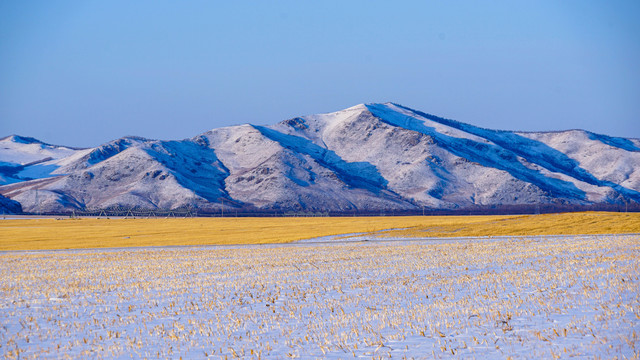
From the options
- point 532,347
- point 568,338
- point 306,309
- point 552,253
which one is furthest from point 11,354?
point 552,253

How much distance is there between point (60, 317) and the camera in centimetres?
1911

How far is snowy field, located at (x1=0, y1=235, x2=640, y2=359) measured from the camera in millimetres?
14156

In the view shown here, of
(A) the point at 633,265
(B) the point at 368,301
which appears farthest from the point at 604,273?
(B) the point at 368,301

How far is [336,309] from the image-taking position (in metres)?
19.0

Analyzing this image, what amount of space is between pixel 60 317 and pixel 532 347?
44.4ft

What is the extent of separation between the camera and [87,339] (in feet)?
52.0

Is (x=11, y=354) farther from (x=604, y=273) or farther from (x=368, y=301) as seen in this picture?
(x=604, y=273)

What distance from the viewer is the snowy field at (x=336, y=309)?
14156 mm

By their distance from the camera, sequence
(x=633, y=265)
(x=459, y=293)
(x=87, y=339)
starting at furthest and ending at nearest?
(x=633, y=265)
(x=459, y=293)
(x=87, y=339)

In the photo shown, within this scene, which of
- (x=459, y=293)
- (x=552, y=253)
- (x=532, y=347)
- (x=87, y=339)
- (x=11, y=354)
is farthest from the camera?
(x=552, y=253)

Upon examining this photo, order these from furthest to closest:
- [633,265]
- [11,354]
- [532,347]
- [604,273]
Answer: [633,265] < [604,273] < [11,354] < [532,347]

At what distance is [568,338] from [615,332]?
1125mm

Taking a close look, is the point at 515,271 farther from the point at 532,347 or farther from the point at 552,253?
the point at 532,347

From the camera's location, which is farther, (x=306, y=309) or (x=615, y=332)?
(x=306, y=309)
